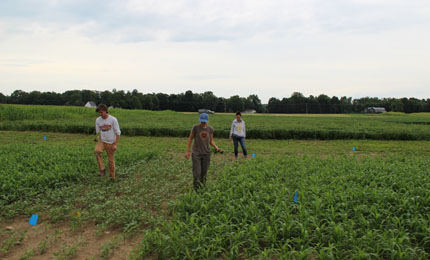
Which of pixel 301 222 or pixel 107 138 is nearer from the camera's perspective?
pixel 301 222

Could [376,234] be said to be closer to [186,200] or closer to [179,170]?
[186,200]

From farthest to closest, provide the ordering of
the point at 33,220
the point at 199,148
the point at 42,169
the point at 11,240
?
the point at 42,169
the point at 199,148
the point at 33,220
the point at 11,240

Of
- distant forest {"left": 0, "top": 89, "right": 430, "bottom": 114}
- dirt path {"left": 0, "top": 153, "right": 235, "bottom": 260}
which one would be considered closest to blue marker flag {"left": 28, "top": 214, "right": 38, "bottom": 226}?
dirt path {"left": 0, "top": 153, "right": 235, "bottom": 260}

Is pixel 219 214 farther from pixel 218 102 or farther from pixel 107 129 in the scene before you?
pixel 218 102

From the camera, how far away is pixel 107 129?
8453mm

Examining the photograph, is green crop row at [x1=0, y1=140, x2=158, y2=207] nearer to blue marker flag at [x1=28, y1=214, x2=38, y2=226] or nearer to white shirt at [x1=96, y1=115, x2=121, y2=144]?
white shirt at [x1=96, y1=115, x2=121, y2=144]

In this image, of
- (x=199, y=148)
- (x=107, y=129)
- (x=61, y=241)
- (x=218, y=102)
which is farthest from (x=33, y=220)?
(x=218, y=102)

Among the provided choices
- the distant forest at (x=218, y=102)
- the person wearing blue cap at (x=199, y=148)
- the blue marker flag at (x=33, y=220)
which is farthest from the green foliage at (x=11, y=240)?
the distant forest at (x=218, y=102)

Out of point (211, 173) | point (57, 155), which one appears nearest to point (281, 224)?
point (211, 173)

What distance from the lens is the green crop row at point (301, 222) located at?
431 cm

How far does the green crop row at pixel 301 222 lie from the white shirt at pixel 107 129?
3449 millimetres

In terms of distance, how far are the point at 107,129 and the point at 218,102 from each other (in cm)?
8094

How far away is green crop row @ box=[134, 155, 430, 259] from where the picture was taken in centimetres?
431

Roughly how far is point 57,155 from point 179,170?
414 centimetres
